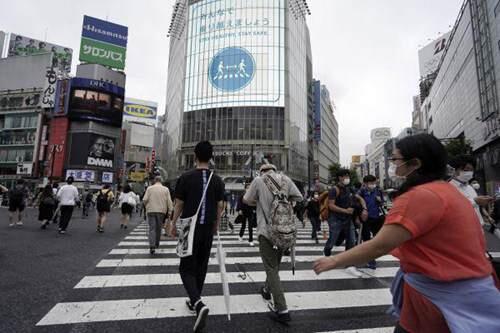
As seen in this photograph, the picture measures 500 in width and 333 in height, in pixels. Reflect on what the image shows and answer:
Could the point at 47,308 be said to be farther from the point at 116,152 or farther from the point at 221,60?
the point at 116,152

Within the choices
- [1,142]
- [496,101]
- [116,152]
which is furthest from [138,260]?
Answer: [1,142]

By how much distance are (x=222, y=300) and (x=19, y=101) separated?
6455cm

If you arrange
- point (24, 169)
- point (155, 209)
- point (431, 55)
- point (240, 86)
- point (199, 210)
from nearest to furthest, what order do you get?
point (199, 210) < point (155, 209) < point (240, 86) < point (24, 169) < point (431, 55)

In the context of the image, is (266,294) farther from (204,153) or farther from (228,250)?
(228,250)

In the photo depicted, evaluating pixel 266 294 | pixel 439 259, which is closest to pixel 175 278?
pixel 266 294

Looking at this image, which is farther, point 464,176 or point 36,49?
point 36,49

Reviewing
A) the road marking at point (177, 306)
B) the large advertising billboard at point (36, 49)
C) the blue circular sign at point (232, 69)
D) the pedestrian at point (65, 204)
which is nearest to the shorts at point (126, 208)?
the pedestrian at point (65, 204)

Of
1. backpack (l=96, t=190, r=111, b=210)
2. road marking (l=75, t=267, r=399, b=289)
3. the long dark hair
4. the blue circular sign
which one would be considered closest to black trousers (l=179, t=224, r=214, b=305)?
road marking (l=75, t=267, r=399, b=289)

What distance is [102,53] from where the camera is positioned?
49.2 meters

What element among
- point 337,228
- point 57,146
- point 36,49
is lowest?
point 337,228

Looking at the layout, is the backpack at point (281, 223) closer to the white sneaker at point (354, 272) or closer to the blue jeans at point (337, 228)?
the white sneaker at point (354, 272)

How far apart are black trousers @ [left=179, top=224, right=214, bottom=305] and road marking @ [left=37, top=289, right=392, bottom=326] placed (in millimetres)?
479

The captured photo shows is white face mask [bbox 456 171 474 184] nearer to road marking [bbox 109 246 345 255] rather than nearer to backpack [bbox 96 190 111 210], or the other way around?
road marking [bbox 109 246 345 255]

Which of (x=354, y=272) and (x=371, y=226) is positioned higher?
A: (x=371, y=226)
